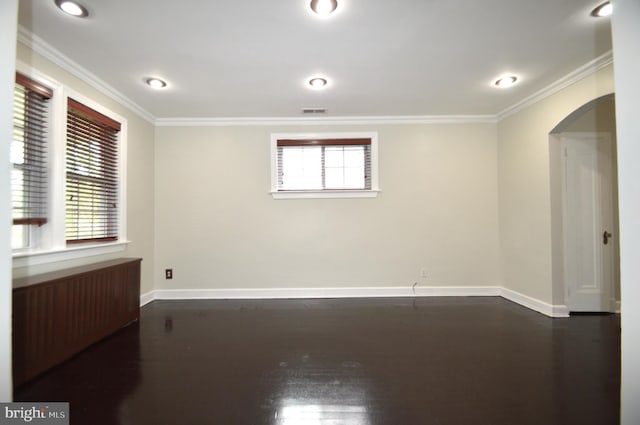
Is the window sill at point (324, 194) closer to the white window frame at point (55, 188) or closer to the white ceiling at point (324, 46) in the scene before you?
the white ceiling at point (324, 46)

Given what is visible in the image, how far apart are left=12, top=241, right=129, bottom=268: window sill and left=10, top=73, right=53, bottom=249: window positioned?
0.19 metres

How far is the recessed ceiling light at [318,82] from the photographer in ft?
8.77

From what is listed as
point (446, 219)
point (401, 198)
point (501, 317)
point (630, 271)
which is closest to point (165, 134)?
point (401, 198)

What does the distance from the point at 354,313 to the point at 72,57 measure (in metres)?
3.73

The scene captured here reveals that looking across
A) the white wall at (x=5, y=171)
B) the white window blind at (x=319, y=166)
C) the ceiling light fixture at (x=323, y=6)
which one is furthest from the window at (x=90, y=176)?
the ceiling light fixture at (x=323, y=6)

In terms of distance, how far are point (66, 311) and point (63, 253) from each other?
560 millimetres

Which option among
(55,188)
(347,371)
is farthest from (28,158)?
(347,371)

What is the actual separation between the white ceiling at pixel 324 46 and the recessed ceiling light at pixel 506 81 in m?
0.08

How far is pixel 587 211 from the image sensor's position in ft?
10.0

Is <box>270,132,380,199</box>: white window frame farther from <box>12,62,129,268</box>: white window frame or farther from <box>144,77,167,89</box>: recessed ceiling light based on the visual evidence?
<box>12,62,129,268</box>: white window frame

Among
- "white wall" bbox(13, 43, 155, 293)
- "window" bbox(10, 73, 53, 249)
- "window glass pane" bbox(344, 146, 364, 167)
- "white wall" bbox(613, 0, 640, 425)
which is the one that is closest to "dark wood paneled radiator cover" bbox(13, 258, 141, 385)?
"white wall" bbox(13, 43, 155, 293)

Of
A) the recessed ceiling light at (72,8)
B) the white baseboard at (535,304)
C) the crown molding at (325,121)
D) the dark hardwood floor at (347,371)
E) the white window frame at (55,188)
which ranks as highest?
the recessed ceiling light at (72,8)

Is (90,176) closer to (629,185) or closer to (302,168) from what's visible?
(302,168)

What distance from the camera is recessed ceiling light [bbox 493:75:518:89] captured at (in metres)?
2.70
